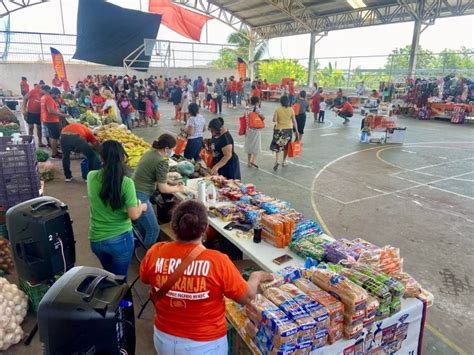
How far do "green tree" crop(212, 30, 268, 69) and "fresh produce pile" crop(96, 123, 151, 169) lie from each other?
24.7 m

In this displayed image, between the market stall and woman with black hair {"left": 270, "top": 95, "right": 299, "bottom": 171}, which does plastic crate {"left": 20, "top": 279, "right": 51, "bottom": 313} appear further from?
woman with black hair {"left": 270, "top": 95, "right": 299, "bottom": 171}

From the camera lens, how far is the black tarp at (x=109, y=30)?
2022 cm

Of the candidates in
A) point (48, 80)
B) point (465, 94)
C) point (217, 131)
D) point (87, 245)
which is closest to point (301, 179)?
point (217, 131)

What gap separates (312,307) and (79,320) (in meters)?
1.32

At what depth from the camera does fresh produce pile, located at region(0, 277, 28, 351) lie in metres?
2.92

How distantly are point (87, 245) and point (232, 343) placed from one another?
304 centimetres

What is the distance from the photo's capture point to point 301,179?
7.85 m

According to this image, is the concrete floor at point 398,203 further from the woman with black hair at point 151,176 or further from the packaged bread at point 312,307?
the packaged bread at point 312,307

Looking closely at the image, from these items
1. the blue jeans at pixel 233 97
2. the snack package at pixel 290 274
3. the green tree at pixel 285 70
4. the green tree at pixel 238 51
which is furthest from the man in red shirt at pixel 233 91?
the snack package at pixel 290 274

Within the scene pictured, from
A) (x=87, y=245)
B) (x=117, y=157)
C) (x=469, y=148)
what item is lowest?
(x=87, y=245)

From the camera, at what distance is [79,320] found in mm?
1825

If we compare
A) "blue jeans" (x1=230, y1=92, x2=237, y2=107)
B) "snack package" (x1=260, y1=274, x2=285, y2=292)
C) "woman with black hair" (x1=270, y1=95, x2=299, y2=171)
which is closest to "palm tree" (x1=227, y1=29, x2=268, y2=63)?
"blue jeans" (x1=230, y1=92, x2=237, y2=107)

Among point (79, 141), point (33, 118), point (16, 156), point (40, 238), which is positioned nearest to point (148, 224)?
point (40, 238)

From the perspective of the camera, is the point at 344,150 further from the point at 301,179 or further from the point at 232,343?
the point at 232,343
